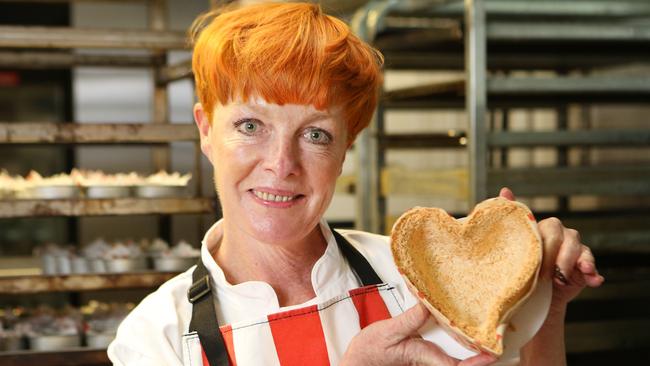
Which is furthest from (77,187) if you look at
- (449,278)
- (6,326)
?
Answer: (449,278)

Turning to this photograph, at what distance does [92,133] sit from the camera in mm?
2803

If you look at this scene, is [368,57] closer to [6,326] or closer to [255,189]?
[255,189]

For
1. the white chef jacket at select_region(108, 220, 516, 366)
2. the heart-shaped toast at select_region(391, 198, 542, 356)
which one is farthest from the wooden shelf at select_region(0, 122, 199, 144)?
the heart-shaped toast at select_region(391, 198, 542, 356)

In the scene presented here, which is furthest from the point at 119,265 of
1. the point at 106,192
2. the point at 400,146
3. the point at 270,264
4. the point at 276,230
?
the point at 276,230

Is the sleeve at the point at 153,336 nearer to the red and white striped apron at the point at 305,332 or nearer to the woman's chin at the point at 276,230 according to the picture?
the red and white striped apron at the point at 305,332

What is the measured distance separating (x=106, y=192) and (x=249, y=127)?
170 cm

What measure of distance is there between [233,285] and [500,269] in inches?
20.3

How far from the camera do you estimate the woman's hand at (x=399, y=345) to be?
3.69ft

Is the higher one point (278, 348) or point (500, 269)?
point (500, 269)

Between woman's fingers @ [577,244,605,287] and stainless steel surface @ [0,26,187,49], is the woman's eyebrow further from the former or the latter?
stainless steel surface @ [0,26,187,49]

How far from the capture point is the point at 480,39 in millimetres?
2666

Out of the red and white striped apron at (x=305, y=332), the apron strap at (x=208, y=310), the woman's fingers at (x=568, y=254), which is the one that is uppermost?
the woman's fingers at (x=568, y=254)

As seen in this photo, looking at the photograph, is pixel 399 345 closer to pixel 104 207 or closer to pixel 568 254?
pixel 568 254

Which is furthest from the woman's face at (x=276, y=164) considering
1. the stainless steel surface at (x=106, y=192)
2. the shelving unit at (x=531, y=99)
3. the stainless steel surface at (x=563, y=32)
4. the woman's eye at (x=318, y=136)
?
the stainless steel surface at (x=106, y=192)
